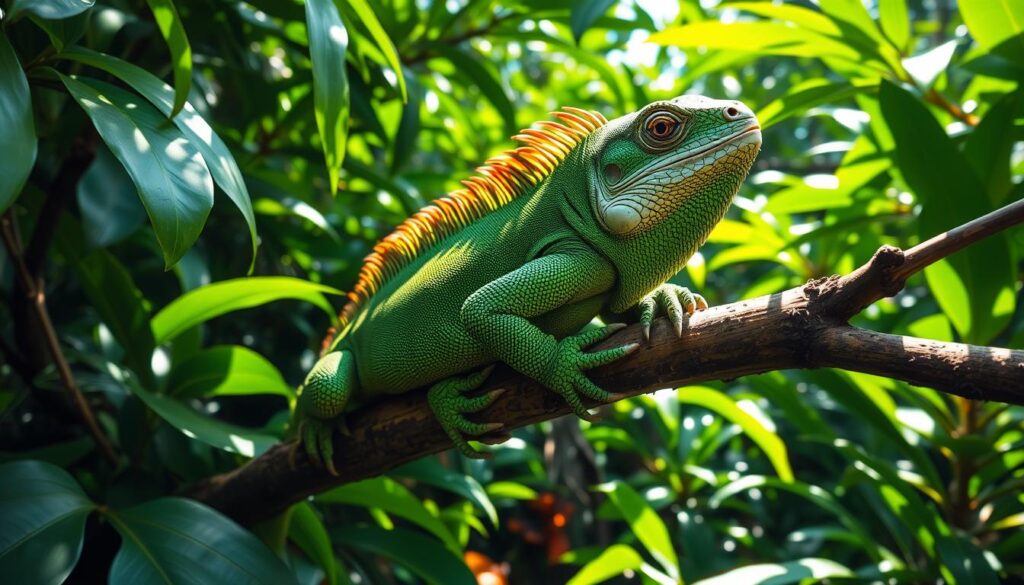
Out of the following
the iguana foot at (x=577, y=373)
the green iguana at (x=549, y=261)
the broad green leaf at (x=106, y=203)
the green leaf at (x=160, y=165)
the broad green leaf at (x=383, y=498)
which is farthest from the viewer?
the broad green leaf at (x=383, y=498)

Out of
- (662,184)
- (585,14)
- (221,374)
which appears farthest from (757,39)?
(221,374)

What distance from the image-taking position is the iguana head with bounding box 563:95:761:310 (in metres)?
2.04

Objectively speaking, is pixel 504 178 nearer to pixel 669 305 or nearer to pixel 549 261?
pixel 549 261

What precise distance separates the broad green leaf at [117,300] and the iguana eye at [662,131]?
176 centimetres

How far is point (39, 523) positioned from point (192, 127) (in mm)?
1091

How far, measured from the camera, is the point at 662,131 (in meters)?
2.10

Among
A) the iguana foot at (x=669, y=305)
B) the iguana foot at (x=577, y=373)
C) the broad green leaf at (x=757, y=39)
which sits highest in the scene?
the broad green leaf at (x=757, y=39)

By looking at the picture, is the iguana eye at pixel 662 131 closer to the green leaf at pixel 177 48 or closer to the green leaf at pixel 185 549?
the green leaf at pixel 177 48

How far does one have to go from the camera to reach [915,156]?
2455 mm

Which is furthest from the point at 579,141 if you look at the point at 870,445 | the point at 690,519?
the point at 870,445

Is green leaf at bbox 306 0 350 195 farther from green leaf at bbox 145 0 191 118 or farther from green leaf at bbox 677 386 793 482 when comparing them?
green leaf at bbox 677 386 793 482

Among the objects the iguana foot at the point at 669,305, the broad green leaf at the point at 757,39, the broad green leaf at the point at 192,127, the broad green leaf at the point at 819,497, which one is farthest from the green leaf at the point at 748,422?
the broad green leaf at the point at 192,127

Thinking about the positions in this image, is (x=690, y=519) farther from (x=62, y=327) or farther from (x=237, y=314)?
(x=62, y=327)

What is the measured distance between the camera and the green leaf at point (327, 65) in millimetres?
1765
